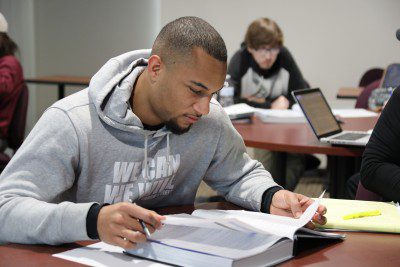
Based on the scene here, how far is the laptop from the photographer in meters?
2.65

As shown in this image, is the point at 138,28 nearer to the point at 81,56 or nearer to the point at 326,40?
the point at 81,56

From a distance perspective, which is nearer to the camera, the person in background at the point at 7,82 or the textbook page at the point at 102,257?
the textbook page at the point at 102,257

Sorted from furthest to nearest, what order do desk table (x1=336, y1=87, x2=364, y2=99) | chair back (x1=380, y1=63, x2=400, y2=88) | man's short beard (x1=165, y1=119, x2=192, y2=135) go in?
desk table (x1=336, y1=87, x2=364, y2=99), chair back (x1=380, y1=63, x2=400, y2=88), man's short beard (x1=165, y1=119, x2=192, y2=135)

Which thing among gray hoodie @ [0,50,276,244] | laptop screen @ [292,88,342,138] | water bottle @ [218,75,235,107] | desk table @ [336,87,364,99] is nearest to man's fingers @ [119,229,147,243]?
gray hoodie @ [0,50,276,244]

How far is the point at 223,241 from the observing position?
125 cm

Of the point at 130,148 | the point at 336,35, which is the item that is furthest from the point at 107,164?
the point at 336,35

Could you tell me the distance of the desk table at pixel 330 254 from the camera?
1.24 meters

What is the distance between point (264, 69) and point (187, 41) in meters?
2.87

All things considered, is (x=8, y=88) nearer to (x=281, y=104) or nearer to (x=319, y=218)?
(x=281, y=104)

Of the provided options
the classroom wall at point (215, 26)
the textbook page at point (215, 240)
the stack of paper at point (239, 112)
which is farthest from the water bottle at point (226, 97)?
the classroom wall at point (215, 26)

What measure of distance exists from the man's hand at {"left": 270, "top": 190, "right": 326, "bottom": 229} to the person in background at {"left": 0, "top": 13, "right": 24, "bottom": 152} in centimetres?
238

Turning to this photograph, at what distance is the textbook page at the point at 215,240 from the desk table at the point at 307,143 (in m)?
1.36

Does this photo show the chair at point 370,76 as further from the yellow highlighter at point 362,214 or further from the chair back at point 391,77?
the yellow highlighter at point 362,214

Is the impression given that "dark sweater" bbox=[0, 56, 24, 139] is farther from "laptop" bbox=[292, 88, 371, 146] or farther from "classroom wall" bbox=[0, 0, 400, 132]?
"laptop" bbox=[292, 88, 371, 146]
